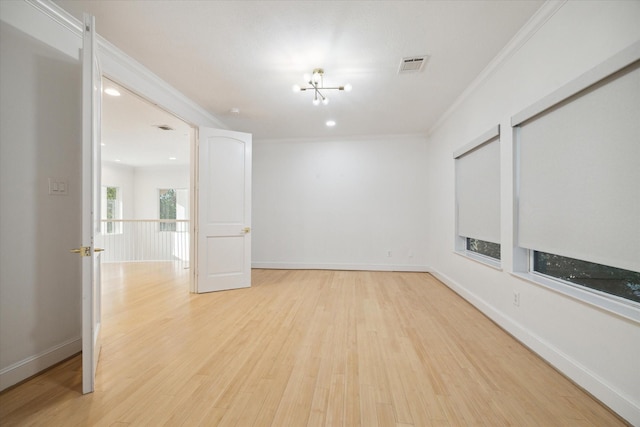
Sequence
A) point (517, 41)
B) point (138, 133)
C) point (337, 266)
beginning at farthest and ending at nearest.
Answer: point (337, 266) < point (138, 133) < point (517, 41)

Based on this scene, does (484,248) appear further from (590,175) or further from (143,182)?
(143,182)

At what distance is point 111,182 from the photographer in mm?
8062

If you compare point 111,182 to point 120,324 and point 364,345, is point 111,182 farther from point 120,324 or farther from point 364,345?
point 364,345

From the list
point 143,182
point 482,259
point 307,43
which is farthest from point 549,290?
point 143,182

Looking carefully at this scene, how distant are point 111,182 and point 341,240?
7.44 metres

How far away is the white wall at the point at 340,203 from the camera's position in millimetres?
5277

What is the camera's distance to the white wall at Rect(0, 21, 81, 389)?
174cm

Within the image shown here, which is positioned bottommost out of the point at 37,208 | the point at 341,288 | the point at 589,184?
the point at 341,288

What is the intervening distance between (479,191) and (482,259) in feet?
2.73

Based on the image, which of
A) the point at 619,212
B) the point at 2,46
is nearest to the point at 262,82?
the point at 2,46

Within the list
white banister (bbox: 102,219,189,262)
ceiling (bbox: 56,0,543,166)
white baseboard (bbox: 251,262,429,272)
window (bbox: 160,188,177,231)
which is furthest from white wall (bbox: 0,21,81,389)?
window (bbox: 160,188,177,231)

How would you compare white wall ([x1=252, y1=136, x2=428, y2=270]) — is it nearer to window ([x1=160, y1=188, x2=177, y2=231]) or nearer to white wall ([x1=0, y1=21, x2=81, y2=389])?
white wall ([x1=0, y1=21, x2=81, y2=389])

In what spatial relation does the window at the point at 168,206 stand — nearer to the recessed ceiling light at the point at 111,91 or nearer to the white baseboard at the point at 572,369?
the recessed ceiling light at the point at 111,91

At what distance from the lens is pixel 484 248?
11.1ft
